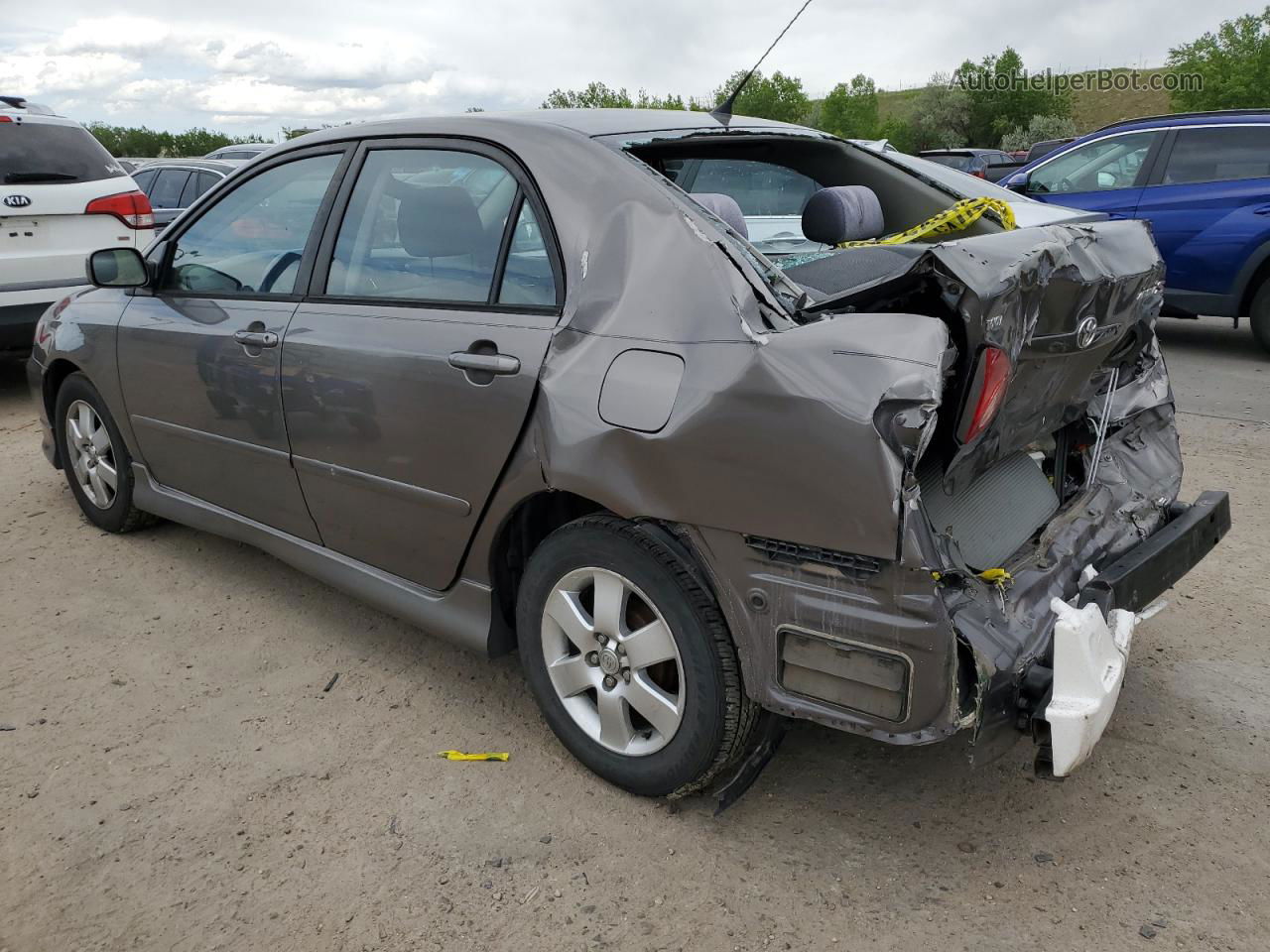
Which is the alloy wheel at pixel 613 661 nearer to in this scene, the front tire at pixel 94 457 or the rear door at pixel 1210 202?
the front tire at pixel 94 457

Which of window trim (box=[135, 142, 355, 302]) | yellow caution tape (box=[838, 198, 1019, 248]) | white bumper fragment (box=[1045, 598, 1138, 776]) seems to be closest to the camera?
white bumper fragment (box=[1045, 598, 1138, 776])

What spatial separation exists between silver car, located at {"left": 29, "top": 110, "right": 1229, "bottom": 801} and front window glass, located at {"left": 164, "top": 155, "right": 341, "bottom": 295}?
0.06 feet

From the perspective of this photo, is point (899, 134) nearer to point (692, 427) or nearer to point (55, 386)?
point (55, 386)

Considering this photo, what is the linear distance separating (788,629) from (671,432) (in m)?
0.49

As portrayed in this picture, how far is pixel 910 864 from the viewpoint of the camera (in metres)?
2.37

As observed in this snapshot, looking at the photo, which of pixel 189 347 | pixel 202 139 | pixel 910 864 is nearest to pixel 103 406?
pixel 189 347

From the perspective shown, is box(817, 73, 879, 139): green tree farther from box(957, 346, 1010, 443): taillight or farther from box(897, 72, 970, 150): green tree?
box(957, 346, 1010, 443): taillight

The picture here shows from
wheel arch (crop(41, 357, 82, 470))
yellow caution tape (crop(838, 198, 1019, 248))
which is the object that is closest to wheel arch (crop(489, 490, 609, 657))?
yellow caution tape (crop(838, 198, 1019, 248))

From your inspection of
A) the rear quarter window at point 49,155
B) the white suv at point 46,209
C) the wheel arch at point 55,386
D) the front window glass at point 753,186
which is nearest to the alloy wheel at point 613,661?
the front window glass at point 753,186

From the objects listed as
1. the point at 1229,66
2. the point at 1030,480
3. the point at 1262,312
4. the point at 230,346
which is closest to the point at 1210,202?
the point at 1262,312

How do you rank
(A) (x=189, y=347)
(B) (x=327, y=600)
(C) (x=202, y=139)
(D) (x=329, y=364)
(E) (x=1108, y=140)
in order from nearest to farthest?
(D) (x=329, y=364) → (A) (x=189, y=347) → (B) (x=327, y=600) → (E) (x=1108, y=140) → (C) (x=202, y=139)

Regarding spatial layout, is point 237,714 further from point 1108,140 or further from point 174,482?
point 1108,140

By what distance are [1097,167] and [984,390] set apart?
299 inches

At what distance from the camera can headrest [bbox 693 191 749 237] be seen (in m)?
2.65
